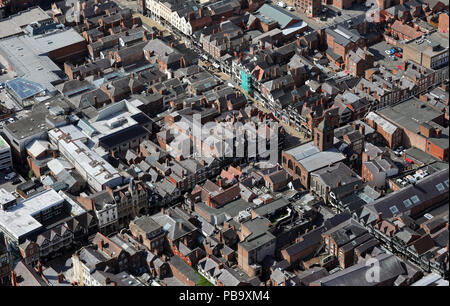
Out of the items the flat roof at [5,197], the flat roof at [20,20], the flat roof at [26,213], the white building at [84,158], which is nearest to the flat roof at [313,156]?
the white building at [84,158]

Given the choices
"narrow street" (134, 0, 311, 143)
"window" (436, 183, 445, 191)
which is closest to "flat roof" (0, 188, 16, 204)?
"narrow street" (134, 0, 311, 143)

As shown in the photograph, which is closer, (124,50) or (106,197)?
(106,197)

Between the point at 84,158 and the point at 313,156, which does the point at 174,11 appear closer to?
the point at 84,158

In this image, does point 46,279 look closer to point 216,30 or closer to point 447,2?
point 216,30

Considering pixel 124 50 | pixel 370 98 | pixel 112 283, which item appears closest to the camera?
pixel 112 283

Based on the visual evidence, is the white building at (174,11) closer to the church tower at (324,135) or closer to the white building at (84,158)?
the white building at (84,158)

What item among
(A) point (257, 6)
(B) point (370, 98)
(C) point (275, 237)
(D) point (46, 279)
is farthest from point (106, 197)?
(A) point (257, 6)
